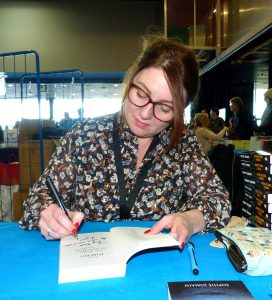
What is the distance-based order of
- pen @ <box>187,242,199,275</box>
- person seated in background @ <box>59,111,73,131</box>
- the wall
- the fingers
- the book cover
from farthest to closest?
the wall → person seated in background @ <box>59,111,73,131</box> → the fingers → pen @ <box>187,242,199,275</box> → the book cover

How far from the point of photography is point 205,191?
46.4 inches

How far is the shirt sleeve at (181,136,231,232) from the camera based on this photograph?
3.50 ft

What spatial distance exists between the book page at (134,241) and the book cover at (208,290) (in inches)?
5.3

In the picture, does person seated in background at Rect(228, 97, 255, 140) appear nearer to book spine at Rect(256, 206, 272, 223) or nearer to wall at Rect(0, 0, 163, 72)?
wall at Rect(0, 0, 163, 72)

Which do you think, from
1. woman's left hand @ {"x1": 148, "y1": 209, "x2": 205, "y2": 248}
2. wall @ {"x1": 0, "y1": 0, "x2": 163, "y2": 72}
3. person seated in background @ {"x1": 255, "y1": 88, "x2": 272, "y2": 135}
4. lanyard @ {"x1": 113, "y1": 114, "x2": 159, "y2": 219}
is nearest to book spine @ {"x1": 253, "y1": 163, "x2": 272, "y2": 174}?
woman's left hand @ {"x1": 148, "y1": 209, "x2": 205, "y2": 248}

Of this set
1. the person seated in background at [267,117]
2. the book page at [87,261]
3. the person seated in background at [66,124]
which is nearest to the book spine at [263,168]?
the book page at [87,261]

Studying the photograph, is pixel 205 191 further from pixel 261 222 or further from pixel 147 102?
pixel 147 102

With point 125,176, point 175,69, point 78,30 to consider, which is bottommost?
point 125,176

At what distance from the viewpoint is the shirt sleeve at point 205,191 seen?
3.50ft


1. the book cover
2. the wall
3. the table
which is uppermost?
the wall

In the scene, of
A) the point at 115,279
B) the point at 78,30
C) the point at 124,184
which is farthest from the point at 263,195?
the point at 78,30

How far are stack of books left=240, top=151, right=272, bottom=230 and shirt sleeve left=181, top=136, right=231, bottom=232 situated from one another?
0.07 metres

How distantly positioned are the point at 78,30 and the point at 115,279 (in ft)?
28.2

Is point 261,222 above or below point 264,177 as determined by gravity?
below
